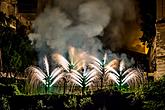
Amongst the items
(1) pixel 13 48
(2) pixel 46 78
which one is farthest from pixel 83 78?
(1) pixel 13 48

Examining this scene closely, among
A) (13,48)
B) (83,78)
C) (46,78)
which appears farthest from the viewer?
(13,48)

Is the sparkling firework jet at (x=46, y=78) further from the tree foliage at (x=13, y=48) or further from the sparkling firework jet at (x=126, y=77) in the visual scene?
the tree foliage at (x=13, y=48)

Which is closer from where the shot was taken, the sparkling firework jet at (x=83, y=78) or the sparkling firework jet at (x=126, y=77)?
the sparkling firework jet at (x=83, y=78)

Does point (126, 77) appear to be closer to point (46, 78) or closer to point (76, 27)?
point (46, 78)

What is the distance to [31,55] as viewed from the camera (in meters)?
39.7

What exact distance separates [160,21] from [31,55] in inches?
516

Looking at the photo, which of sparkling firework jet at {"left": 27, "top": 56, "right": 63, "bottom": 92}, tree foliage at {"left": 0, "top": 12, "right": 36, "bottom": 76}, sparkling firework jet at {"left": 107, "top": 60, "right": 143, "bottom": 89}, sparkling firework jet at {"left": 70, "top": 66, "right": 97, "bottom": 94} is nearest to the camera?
sparkling firework jet at {"left": 27, "top": 56, "right": 63, "bottom": 92}

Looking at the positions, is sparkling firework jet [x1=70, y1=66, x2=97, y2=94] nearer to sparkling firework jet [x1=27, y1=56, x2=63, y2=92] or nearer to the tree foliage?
sparkling firework jet [x1=27, y1=56, x2=63, y2=92]

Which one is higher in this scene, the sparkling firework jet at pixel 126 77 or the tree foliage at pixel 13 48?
the tree foliage at pixel 13 48

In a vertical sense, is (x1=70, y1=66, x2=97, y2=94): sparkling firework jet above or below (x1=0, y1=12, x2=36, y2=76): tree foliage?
below

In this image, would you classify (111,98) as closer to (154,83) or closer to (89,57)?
(154,83)

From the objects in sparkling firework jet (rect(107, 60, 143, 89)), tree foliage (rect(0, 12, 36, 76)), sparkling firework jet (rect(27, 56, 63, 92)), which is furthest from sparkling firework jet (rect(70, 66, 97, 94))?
tree foliage (rect(0, 12, 36, 76))

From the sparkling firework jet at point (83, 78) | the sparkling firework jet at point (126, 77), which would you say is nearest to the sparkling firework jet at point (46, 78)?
the sparkling firework jet at point (83, 78)

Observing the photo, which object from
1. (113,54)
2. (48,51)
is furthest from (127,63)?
(48,51)
